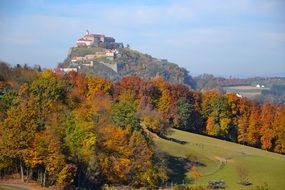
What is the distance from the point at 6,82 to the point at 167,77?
13253cm

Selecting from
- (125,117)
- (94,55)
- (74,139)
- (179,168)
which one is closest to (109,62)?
(94,55)

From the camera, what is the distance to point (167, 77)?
630 ft

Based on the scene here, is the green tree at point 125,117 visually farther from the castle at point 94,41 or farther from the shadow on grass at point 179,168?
the castle at point 94,41

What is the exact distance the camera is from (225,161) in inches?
2159

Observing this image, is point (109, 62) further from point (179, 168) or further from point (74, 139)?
point (74, 139)

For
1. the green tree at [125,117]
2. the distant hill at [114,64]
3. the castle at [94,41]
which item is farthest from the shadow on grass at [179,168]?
the castle at [94,41]

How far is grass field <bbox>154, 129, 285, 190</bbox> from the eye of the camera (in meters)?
46.5

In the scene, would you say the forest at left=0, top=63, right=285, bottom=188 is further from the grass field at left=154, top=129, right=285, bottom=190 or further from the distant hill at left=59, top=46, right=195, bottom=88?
the distant hill at left=59, top=46, right=195, bottom=88

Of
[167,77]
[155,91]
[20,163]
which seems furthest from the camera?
[167,77]

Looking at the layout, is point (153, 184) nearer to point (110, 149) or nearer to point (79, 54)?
point (110, 149)

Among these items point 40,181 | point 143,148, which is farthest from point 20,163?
point 143,148

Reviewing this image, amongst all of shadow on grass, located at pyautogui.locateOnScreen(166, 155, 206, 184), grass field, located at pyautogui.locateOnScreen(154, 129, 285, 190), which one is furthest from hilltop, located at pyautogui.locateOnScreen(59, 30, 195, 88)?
shadow on grass, located at pyautogui.locateOnScreen(166, 155, 206, 184)

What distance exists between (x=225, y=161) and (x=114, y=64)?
404ft

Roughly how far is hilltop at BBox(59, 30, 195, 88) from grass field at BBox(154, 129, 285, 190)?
94928 mm
